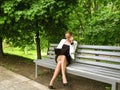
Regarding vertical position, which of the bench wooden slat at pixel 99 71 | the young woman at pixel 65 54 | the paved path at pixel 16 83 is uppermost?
the young woman at pixel 65 54

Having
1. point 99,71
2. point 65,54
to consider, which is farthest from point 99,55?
point 65,54

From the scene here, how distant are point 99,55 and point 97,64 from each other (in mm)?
290

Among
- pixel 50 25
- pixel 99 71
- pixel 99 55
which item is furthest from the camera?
pixel 50 25

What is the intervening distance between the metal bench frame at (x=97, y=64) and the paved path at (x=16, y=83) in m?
0.52

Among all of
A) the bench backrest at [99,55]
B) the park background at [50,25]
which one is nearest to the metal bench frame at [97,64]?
the bench backrest at [99,55]

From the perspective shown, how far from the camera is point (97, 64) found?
5.12 meters

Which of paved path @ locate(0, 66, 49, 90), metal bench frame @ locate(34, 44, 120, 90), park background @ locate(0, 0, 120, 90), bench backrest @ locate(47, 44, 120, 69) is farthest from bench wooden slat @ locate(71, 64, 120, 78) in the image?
paved path @ locate(0, 66, 49, 90)

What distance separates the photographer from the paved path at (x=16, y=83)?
543 centimetres

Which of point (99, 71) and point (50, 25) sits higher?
point (50, 25)

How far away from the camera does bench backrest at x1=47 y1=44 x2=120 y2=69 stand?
4.82 meters

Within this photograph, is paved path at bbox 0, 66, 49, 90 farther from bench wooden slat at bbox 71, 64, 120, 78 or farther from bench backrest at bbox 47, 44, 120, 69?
bench backrest at bbox 47, 44, 120, 69

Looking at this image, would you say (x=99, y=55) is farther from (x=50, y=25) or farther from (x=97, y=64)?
(x=50, y=25)

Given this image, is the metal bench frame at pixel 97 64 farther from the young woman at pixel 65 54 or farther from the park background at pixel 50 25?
the park background at pixel 50 25

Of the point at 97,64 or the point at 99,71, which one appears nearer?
the point at 99,71
